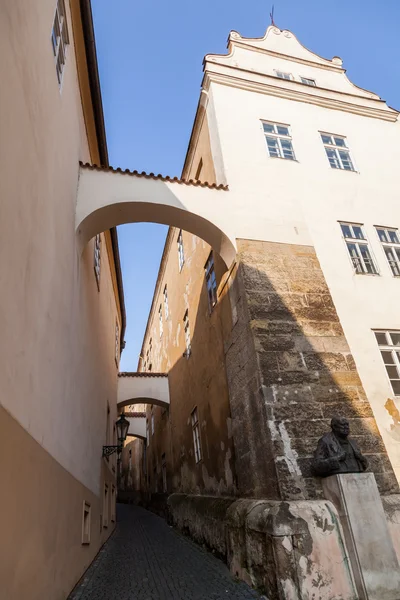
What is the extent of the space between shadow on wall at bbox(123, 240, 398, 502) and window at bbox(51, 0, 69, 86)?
13.7ft

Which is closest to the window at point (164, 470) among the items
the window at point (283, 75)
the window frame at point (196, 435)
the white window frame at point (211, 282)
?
the window frame at point (196, 435)

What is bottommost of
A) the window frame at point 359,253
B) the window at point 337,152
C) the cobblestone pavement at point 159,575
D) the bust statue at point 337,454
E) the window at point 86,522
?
the cobblestone pavement at point 159,575

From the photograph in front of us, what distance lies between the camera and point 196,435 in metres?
11.5

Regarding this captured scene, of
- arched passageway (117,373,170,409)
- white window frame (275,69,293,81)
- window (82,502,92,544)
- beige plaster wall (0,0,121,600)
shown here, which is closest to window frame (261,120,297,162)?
white window frame (275,69,293,81)

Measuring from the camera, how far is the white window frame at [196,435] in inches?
435

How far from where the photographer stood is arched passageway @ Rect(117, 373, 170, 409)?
16.5m

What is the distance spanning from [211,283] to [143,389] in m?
8.20

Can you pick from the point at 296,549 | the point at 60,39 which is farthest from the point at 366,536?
the point at 60,39

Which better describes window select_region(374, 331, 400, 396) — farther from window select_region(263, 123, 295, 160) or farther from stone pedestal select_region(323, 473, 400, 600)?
window select_region(263, 123, 295, 160)

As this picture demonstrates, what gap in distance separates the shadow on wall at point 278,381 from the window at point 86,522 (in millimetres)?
2754

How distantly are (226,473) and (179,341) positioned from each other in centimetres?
679

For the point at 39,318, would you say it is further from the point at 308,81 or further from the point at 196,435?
the point at 308,81

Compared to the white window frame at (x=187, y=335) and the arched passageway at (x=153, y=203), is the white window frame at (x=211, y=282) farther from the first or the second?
the white window frame at (x=187, y=335)

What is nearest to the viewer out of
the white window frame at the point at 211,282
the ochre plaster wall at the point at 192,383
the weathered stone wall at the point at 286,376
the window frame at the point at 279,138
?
the weathered stone wall at the point at 286,376
